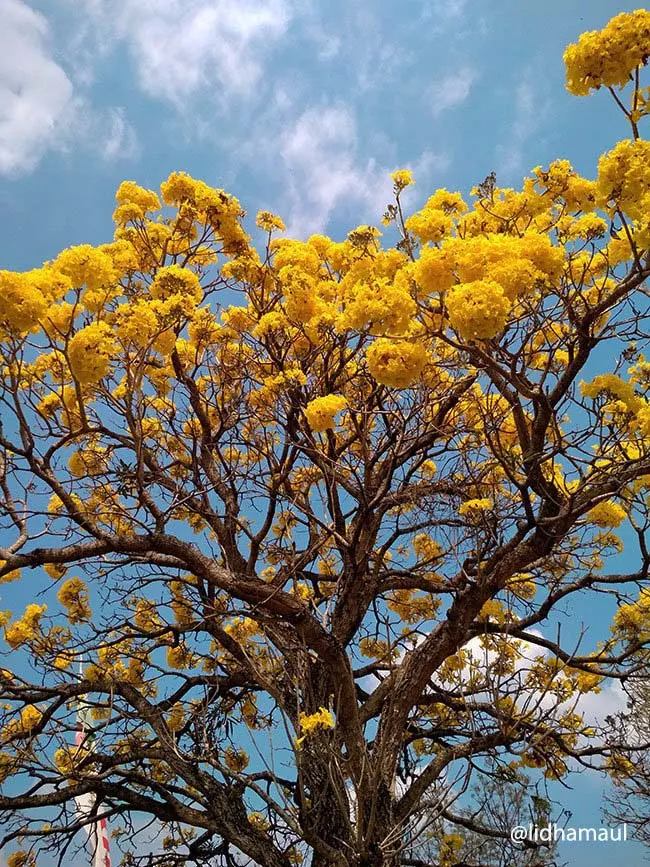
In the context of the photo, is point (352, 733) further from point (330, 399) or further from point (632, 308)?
point (632, 308)

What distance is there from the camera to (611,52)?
3.63 meters

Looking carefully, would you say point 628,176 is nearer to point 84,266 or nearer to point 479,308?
point 479,308

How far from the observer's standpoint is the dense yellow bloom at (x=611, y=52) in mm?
3559

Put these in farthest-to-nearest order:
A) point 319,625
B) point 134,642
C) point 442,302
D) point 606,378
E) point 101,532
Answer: point 134,642, point 319,625, point 101,532, point 606,378, point 442,302

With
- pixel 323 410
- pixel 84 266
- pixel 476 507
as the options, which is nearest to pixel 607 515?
pixel 476 507

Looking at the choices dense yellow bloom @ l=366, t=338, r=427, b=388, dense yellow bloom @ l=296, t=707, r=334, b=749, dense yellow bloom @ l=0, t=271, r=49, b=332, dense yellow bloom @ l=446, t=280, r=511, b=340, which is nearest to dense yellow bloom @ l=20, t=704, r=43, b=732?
dense yellow bloom @ l=296, t=707, r=334, b=749

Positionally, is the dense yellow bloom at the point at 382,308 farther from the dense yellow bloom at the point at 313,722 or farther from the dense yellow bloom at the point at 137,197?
the dense yellow bloom at the point at 137,197

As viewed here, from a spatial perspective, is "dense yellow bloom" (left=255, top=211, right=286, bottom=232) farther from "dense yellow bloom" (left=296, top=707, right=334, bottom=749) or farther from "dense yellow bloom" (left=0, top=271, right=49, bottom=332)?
"dense yellow bloom" (left=296, top=707, right=334, bottom=749)

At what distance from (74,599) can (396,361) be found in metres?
4.73

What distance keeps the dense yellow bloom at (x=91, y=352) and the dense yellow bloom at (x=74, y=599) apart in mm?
3596

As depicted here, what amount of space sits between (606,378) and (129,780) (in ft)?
16.2

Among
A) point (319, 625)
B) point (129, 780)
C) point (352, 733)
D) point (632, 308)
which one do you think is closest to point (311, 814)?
point (352, 733)

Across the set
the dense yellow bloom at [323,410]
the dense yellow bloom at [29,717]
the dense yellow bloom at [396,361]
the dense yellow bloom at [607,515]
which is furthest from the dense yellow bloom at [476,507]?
the dense yellow bloom at [29,717]

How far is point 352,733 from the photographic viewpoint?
5.21 m
